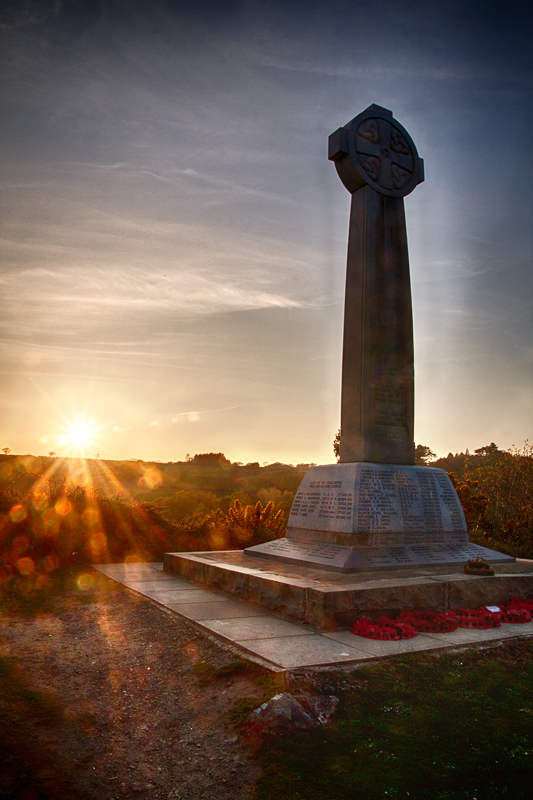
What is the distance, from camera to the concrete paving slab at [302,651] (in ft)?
13.6

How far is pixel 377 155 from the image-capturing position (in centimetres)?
892

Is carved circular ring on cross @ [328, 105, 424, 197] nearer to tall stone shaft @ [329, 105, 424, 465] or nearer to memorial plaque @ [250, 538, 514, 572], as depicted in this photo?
tall stone shaft @ [329, 105, 424, 465]

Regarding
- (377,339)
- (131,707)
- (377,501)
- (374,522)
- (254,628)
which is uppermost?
(377,339)

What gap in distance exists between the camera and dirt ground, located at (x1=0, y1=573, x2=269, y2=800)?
9.61 ft

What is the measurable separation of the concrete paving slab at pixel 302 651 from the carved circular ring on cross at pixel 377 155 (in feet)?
22.8

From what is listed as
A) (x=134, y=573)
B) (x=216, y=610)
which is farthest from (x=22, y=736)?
(x=134, y=573)

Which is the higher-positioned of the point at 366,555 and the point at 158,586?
the point at 366,555

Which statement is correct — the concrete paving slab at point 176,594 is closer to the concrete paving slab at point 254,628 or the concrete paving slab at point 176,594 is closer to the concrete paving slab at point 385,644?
the concrete paving slab at point 254,628

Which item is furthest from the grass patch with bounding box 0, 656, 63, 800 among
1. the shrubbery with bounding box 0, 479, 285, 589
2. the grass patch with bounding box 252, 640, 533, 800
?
the shrubbery with bounding box 0, 479, 285, 589

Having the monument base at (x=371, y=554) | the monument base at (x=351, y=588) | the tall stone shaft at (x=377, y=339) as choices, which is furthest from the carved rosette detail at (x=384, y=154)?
the monument base at (x=351, y=588)

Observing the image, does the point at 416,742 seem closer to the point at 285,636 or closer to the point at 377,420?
the point at 285,636

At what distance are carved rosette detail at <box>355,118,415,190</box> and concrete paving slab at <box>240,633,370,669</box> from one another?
23.1 ft

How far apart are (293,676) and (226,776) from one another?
0.97m

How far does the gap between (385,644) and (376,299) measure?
17.5 feet
